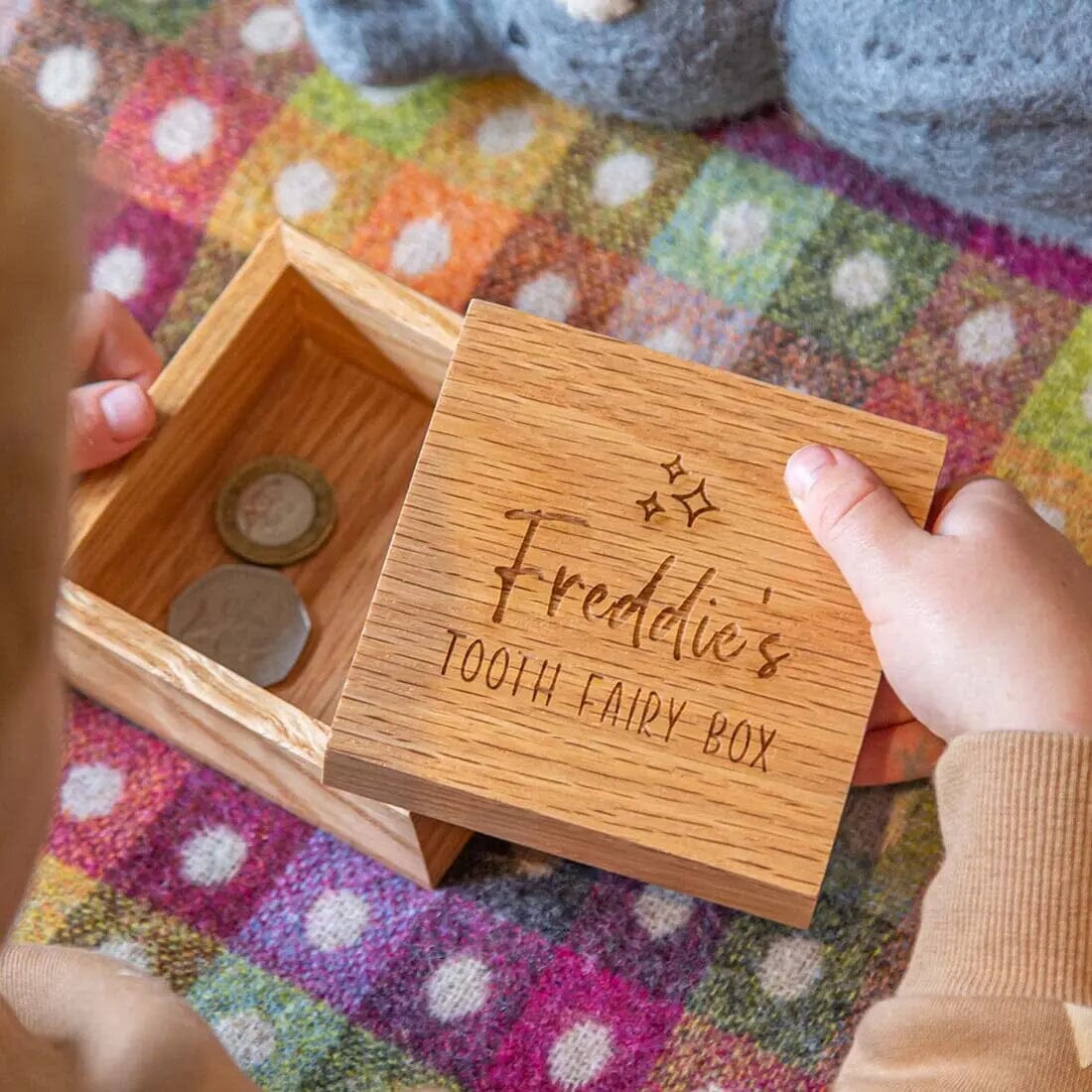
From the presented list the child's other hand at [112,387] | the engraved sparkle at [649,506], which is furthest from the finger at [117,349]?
the engraved sparkle at [649,506]

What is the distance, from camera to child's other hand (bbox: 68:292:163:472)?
0.60 m

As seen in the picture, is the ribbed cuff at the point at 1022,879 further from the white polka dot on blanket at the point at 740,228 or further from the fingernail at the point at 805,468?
the white polka dot on blanket at the point at 740,228

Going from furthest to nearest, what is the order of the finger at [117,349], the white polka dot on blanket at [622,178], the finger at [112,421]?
the white polka dot on blanket at [622,178] → the finger at [117,349] → the finger at [112,421]

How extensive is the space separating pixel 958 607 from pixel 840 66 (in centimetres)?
36

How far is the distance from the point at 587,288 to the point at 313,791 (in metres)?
0.36

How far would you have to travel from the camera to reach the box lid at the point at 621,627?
19.2 inches

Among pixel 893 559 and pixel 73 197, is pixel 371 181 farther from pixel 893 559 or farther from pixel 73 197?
pixel 73 197

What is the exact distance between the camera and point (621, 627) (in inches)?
19.9

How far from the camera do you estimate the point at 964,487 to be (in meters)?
0.57

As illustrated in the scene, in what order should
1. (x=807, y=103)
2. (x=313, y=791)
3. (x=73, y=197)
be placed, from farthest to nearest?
(x=807, y=103) < (x=313, y=791) < (x=73, y=197)

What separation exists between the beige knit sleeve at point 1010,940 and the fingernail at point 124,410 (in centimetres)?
42

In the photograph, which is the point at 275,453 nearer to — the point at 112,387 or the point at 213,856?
the point at 112,387

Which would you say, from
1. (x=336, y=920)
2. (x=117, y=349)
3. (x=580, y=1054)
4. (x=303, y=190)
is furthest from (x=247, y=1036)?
(x=303, y=190)

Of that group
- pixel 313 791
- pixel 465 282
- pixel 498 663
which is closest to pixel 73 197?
pixel 498 663
